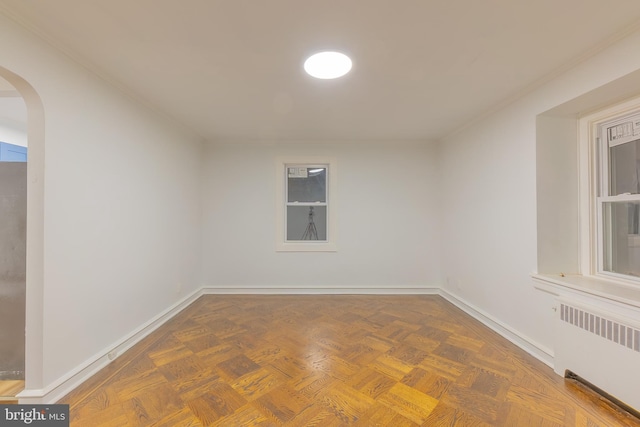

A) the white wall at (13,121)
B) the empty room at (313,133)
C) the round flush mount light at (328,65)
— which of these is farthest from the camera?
the white wall at (13,121)

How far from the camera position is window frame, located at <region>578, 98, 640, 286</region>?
2.07 meters

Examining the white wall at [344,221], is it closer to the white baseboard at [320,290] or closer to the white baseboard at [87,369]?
the white baseboard at [320,290]

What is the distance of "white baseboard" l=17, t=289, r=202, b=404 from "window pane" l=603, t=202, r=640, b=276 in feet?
13.3

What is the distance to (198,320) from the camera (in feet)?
9.83

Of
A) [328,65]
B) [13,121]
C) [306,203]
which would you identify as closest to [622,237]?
[328,65]

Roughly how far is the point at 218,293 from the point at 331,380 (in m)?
2.63

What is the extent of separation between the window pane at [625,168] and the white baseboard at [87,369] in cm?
419

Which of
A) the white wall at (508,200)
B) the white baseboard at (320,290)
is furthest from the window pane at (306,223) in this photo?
the white wall at (508,200)

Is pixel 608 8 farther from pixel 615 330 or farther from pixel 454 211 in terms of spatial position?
pixel 454 211

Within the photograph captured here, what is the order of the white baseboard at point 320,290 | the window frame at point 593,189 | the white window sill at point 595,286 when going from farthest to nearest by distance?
1. the white baseboard at point 320,290
2. the window frame at point 593,189
3. the white window sill at point 595,286

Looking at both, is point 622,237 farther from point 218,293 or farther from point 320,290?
point 218,293

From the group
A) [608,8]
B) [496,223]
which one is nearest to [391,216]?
[496,223]

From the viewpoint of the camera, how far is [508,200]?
2.56 meters

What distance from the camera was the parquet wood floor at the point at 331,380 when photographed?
1563mm
